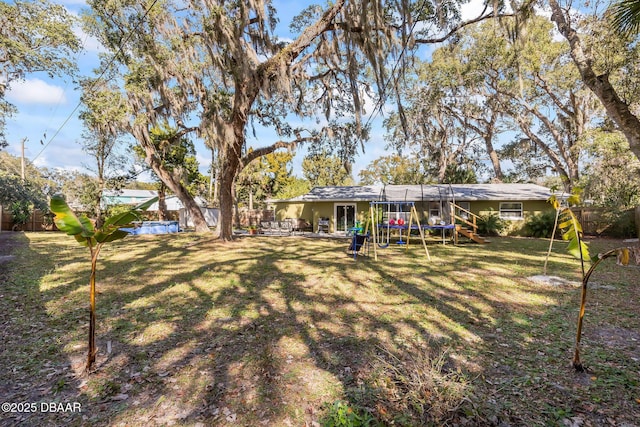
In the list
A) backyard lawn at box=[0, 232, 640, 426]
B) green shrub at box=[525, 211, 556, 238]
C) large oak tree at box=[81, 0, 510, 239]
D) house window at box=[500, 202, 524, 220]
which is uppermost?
large oak tree at box=[81, 0, 510, 239]

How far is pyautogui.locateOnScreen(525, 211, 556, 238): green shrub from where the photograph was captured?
1530 centimetres

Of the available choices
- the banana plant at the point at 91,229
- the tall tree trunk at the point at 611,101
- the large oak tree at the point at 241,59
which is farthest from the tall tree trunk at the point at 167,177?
the tall tree trunk at the point at 611,101

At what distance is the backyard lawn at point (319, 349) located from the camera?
7.77ft

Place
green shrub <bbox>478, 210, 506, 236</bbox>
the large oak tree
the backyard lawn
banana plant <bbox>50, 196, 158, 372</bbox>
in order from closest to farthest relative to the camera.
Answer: the backyard lawn < banana plant <bbox>50, 196, 158, 372</bbox> < the large oak tree < green shrub <bbox>478, 210, 506, 236</bbox>

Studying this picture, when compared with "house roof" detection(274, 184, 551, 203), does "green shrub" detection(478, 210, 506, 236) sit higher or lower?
lower

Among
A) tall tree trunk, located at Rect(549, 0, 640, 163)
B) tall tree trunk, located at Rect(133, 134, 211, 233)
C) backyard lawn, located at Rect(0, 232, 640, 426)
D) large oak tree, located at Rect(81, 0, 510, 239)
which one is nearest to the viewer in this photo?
backyard lawn, located at Rect(0, 232, 640, 426)

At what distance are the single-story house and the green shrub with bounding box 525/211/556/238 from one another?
0.37 m

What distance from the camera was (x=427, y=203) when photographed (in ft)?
56.7

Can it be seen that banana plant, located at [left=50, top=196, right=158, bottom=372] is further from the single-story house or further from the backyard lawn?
the single-story house

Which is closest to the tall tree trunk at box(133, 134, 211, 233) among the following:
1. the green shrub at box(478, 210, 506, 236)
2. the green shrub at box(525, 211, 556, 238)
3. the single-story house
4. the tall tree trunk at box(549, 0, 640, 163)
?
the single-story house

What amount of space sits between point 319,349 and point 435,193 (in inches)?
586

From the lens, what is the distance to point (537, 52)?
13930 millimetres

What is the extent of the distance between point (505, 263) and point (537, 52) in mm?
11425

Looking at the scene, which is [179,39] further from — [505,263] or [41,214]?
[41,214]
